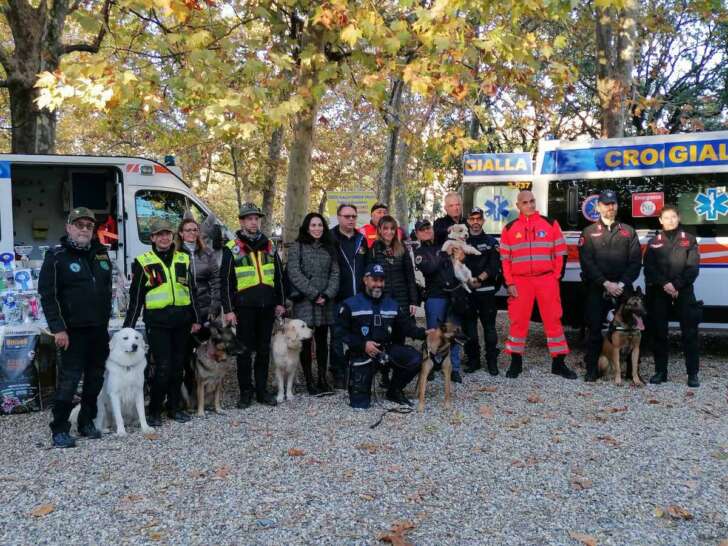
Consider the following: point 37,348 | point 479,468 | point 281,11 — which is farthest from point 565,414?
point 281,11

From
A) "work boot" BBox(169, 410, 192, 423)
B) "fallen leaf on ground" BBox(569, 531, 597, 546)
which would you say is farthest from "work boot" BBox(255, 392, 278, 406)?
"fallen leaf on ground" BBox(569, 531, 597, 546)

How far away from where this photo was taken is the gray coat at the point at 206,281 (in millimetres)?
6684

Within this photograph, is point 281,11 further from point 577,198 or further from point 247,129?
point 577,198

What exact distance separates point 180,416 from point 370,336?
1.99 metres

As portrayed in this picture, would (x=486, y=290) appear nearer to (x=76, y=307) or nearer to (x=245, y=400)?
(x=245, y=400)

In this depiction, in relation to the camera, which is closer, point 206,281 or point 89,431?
point 89,431

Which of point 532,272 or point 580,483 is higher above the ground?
point 532,272

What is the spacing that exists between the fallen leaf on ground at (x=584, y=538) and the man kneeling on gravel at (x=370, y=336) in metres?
2.91

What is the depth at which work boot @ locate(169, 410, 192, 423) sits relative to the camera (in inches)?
236

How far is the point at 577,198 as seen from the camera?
8766 millimetres

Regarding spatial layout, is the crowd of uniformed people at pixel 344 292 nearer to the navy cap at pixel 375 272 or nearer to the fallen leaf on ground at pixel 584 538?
the navy cap at pixel 375 272

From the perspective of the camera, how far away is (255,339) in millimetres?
6500

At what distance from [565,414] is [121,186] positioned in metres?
6.81

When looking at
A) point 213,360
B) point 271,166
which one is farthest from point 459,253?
point 271,166
